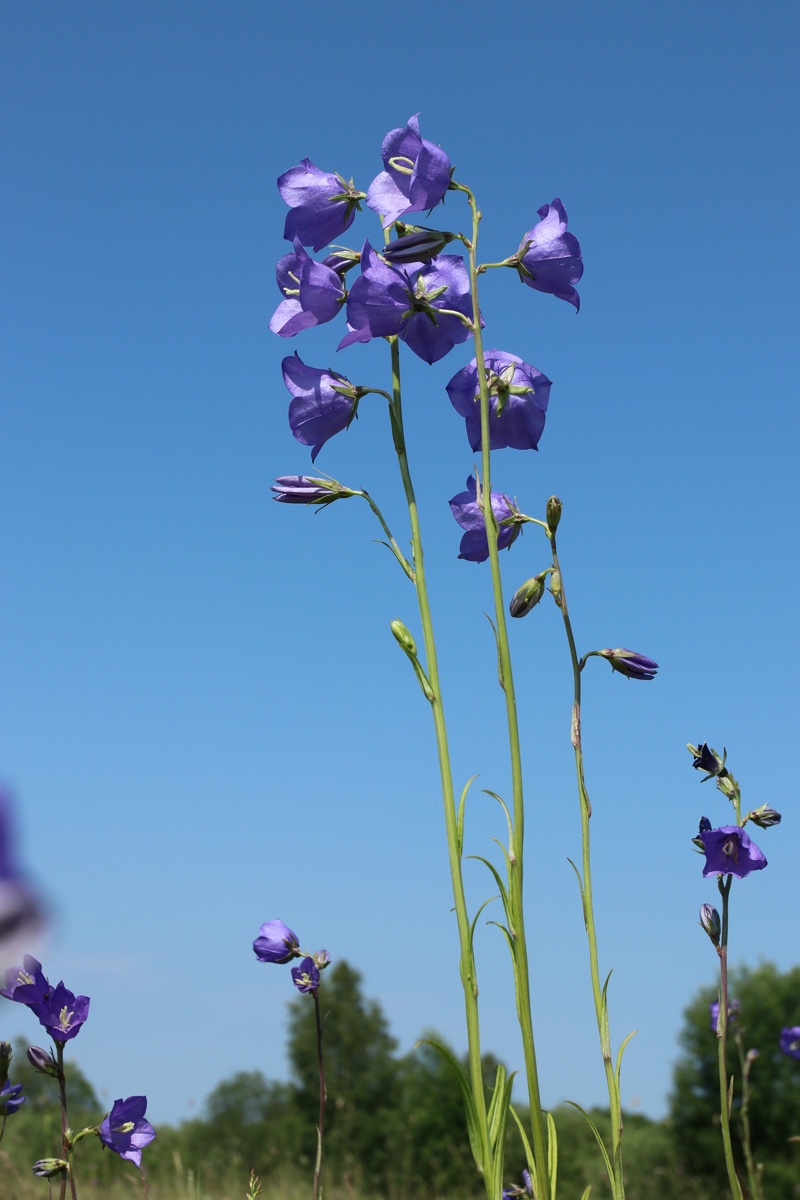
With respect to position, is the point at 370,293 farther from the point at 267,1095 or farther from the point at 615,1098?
the point at 267,1095

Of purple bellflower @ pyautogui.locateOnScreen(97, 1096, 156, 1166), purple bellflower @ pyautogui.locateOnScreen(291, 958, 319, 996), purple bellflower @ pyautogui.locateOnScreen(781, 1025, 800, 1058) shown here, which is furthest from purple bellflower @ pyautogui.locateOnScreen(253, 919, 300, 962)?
purple bellflower @ pyautogui.locateOnScreen(781, 1025, 800, 1058)

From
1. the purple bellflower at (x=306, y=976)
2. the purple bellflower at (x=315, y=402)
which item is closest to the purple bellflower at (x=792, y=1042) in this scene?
the purple bellflower at (x=306, y=976)

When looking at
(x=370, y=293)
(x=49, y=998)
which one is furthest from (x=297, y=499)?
(x=49, y=998)

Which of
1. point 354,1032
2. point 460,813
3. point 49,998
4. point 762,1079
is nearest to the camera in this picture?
point 460,813

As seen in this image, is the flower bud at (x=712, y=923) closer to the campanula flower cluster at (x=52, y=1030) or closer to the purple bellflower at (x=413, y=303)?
the purple bellflower at (x=413, y=303)

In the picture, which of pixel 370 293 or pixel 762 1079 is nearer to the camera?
pixel 370 293

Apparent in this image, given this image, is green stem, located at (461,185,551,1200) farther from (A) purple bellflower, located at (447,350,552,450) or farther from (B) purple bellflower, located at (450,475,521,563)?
(B) purple bellflower, located at (450,475,521,563)
